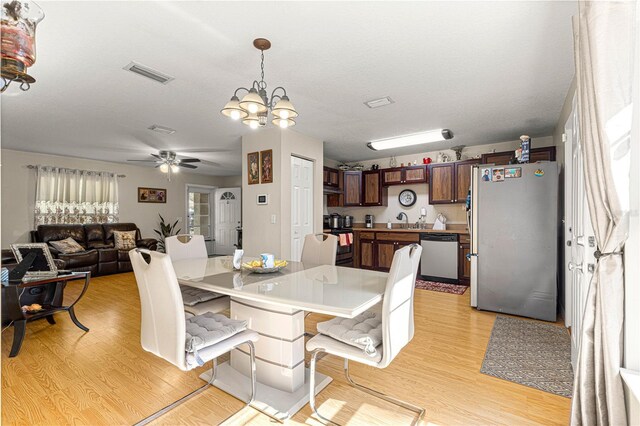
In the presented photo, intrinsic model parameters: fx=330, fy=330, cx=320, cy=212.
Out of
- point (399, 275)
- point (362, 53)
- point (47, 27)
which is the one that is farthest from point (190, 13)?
point (399, 275)

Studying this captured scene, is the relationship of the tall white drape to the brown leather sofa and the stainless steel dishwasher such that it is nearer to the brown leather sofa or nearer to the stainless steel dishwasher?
the stainless steel dishwasher

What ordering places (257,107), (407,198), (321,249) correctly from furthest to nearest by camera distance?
1. (407,198)
2. (321,249)
3. (257,107)

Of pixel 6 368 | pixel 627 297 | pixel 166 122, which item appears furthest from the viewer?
pixel 166 122

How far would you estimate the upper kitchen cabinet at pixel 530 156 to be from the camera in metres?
4.55

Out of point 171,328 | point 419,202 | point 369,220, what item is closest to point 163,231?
point 369,220

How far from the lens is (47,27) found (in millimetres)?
2158

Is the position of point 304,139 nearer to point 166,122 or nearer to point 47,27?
point 166,122

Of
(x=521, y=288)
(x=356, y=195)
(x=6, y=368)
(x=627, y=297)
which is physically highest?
(x=356, y=195)

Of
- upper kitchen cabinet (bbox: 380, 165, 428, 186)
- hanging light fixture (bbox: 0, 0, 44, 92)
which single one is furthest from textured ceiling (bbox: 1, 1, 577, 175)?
upper kitchen cabinet (bbox: 380, 165, 428, 186)

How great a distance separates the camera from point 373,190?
20.8ft

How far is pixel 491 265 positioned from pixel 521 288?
0.36 metres

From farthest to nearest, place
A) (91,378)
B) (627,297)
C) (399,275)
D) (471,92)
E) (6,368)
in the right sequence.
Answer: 1. (471,92)
2. (6,368)
3. (91,378)
4. (399,275)
5. (627,297)

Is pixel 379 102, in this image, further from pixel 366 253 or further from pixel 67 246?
pixel 67 246

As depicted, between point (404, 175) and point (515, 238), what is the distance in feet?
8.74
